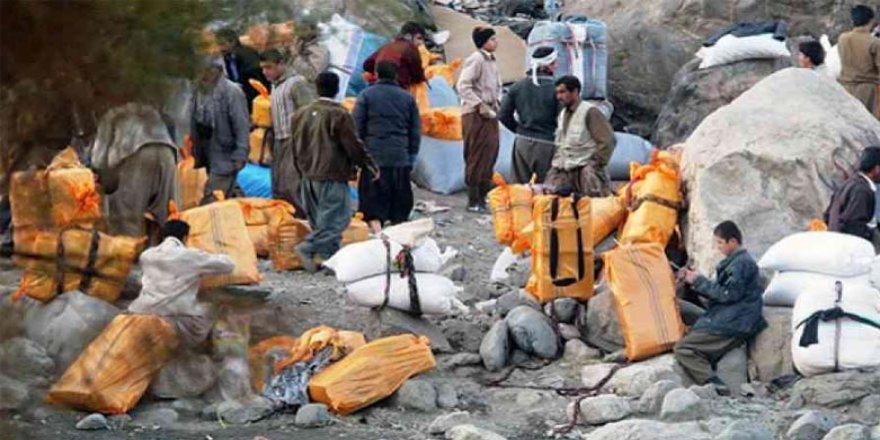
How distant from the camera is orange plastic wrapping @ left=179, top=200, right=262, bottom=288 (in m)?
12.7

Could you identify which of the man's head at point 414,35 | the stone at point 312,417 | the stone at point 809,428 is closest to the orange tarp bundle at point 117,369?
the stone at point 312,417

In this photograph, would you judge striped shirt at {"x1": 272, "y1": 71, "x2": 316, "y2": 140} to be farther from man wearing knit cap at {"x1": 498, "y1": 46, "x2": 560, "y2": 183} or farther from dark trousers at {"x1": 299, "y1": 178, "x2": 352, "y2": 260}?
man wearing knit cap at {"x1": 498, "y1": 46, "x2": 560, "y2": 183}

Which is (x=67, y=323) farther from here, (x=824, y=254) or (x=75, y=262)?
(x=824, y=254)

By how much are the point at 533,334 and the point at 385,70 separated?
2.93 m

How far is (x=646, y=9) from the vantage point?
20719 mm

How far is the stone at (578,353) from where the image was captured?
12.0 metres

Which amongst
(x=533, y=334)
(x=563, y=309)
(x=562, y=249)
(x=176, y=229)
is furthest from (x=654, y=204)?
(x=176, y=229)

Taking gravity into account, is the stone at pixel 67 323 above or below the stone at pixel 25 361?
below

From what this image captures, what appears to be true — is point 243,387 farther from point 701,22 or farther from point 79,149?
point 701,22

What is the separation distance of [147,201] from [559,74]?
234 inches

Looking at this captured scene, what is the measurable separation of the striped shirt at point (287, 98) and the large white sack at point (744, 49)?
490 cm

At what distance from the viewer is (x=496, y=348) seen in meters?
12.0

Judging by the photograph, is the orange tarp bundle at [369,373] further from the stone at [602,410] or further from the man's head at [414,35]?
the man's head at [414,35]

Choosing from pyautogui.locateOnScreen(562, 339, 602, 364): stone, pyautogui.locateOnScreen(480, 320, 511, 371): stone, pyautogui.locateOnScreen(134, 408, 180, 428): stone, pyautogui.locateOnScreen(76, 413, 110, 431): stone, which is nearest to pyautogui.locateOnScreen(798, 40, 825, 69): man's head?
pyautogui.locateOnScreen(562, 339, 602, 364): stone
